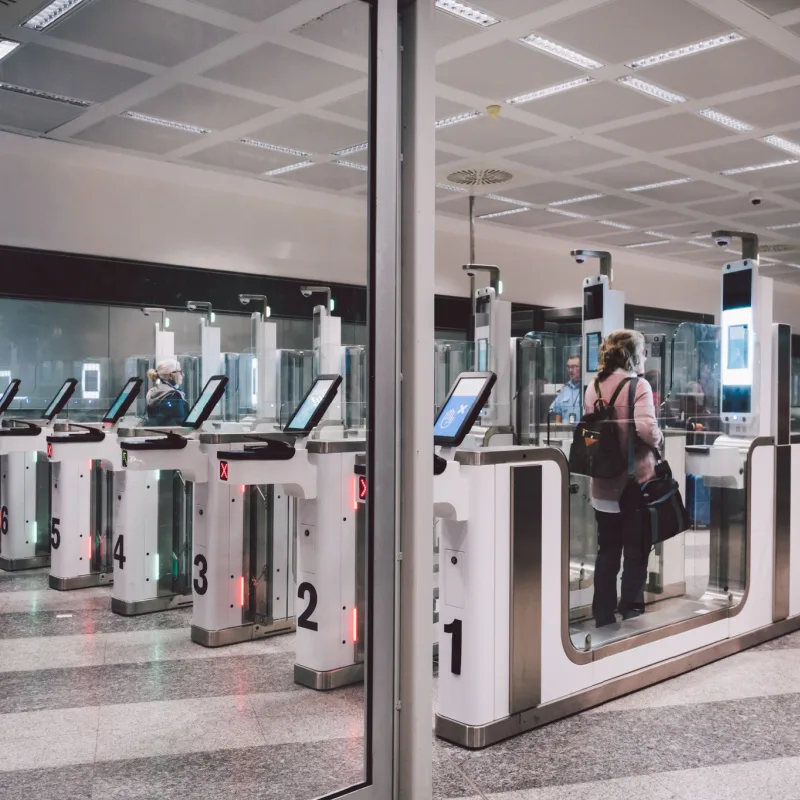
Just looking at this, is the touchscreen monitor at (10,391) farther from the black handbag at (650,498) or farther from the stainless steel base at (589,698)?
the black handbag at (650,498)

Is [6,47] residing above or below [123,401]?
above

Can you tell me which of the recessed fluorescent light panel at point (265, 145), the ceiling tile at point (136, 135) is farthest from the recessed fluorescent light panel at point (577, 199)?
the ceiling tile at point (136, 135)

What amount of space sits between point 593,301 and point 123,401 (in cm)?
321

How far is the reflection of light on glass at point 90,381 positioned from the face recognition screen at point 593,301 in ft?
10.8

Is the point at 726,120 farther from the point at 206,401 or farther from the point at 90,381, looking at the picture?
the point at 90,381

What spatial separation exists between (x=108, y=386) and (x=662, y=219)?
7.53 metres

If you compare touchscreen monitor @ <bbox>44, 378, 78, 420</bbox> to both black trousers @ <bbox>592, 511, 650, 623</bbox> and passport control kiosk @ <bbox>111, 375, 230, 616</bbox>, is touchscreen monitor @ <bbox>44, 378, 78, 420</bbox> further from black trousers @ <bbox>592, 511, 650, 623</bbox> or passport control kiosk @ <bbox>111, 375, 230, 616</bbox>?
black trousers @ <bbox>592, 511, 650, 623</bbox>

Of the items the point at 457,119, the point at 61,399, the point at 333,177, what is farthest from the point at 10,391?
the point at 457,119

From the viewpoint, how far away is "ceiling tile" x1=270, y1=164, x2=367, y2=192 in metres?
2.36

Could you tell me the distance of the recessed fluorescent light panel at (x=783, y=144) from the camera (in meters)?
7.07

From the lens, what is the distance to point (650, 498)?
12.5 ft

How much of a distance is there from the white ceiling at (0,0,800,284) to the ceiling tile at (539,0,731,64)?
0.04ft

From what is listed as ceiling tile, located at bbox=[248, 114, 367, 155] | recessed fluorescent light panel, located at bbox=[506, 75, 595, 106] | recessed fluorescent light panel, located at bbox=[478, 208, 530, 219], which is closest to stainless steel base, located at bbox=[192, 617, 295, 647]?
ceiling tile, located at bbox=[248, 114, 367, 155]

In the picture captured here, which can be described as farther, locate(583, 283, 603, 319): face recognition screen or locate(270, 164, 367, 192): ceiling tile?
locate(583, 283, 603, 319): face recognition screen
